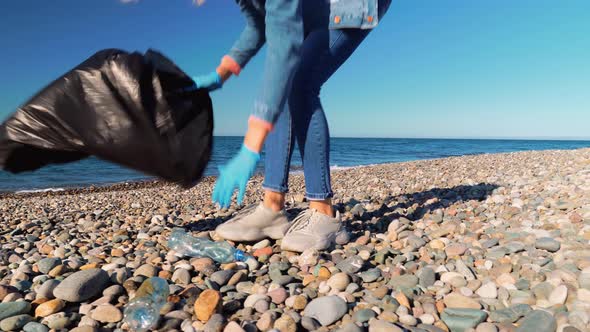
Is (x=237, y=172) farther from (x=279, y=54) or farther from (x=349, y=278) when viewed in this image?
(x=349, y=278)

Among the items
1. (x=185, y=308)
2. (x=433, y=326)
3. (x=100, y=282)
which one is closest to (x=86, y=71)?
(x=100, y=282)

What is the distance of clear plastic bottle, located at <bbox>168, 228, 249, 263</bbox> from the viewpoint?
2.08 m

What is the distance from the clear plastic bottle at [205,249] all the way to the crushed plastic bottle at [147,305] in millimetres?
490

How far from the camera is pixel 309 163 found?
7.44 ft

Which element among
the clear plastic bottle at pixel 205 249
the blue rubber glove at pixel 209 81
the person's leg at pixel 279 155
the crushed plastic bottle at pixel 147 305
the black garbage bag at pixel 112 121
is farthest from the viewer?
the person's leg at pixel 279 155

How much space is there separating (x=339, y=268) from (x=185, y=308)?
2.43 feet

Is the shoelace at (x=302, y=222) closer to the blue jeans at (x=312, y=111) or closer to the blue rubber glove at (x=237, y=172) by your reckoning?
the blue jeans at (x=312, y=111)

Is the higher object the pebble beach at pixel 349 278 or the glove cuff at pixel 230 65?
the glove cuff at pixel 230 65

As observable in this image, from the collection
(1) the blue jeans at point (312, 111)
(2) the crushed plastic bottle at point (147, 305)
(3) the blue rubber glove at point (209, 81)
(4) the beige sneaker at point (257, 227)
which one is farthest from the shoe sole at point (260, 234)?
(3) the blue rubber glove at point (209, 81)

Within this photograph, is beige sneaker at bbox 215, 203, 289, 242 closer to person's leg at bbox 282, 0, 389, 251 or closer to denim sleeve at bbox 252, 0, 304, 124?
person's leg at bbox 282, 0, 389, 251

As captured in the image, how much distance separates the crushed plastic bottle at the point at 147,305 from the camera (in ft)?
4.44

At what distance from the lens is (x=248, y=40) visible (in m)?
2.18

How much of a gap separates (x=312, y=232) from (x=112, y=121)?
1190 millimetres

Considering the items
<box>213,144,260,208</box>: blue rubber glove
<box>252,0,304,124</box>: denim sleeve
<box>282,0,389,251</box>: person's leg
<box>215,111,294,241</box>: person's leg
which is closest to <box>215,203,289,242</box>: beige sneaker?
<box>215,111,294,241</box>: person's leg
